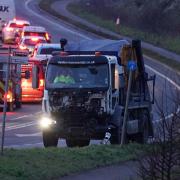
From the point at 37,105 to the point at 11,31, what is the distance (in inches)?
987

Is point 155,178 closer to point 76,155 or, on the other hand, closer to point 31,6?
point 76,155

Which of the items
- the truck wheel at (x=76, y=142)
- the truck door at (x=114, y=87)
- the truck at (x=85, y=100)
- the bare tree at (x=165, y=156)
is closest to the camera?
the bare tree at (x=165, y=156)

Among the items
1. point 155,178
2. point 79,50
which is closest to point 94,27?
point 79,50

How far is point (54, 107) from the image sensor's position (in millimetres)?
22609

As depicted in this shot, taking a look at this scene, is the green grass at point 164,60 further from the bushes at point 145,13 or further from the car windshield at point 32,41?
the bushes at point 145,13

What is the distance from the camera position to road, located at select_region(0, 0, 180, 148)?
84.5 feet

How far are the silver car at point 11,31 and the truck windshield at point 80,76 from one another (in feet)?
135

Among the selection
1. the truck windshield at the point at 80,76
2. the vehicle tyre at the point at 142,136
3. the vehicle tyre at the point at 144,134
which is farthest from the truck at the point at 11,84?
the truck windshield at the point at 80,76

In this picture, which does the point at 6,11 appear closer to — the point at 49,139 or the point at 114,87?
the point at 49,139

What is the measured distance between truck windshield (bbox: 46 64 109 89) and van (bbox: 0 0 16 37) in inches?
1587

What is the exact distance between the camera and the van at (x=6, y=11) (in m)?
63.0

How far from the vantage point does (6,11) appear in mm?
65250

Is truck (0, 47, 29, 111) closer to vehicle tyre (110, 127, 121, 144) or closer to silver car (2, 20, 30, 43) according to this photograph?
vehicle tyre (110, 127, 121, 144)

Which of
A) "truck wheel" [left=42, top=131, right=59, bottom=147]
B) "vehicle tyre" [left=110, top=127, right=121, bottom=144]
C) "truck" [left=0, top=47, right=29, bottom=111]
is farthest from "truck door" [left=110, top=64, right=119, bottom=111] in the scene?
"truck" [left=0, top=47, right=29, bottom=111]
